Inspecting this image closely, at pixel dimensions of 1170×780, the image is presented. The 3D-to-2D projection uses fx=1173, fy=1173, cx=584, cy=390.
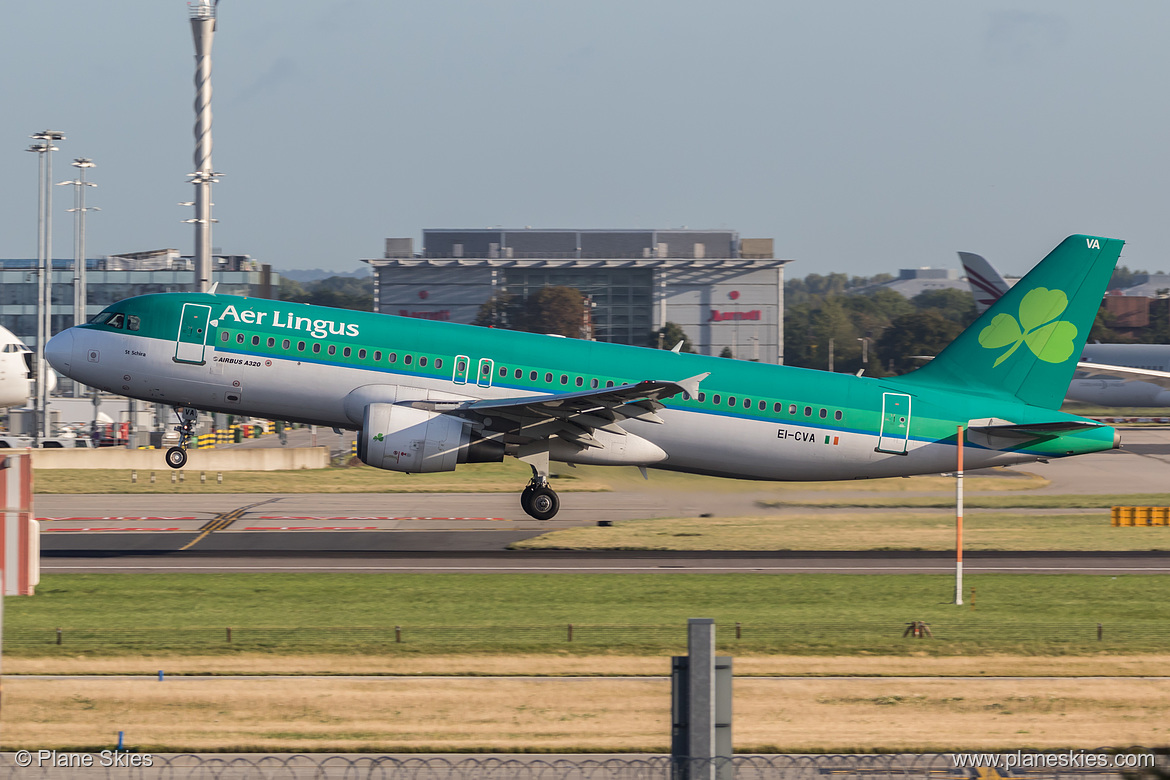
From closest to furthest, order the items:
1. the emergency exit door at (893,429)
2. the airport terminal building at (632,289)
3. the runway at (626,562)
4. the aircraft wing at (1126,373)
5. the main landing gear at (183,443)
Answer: the runway at (626,562), the main landing gear at (183,443), the emergency exit door at (893,429), the aircraft wing at (1126,373), the airport terminal building at (632,289)

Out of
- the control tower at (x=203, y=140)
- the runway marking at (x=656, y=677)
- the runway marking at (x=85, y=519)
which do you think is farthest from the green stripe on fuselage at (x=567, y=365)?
the control tower at (x=203, y=140)

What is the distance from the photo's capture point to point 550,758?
15.9 m

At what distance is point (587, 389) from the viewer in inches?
1347

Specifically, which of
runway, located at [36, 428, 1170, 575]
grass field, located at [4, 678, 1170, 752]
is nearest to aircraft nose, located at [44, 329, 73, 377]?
runway, located at [36, 428, 1170, 575]

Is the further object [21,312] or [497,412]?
[21,312]

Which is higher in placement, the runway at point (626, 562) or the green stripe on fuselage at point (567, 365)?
the green stripe on fuselage at point (567, 365)

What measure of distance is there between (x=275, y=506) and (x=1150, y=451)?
60388mm

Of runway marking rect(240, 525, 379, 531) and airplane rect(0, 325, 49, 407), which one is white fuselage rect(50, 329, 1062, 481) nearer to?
runway marking rect(240, 525, 379, 531)

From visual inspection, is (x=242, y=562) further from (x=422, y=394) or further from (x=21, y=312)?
(x=21, y=312)

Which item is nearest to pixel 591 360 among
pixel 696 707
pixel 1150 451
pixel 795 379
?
pixel 795 379

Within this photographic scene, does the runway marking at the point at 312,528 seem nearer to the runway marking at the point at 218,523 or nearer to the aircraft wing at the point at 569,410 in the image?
the runway marking at the point at 218,523

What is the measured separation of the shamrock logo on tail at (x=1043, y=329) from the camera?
36.0 metres

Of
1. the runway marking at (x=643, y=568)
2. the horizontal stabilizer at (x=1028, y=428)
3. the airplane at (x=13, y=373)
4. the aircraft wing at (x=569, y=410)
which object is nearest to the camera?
the aircraft wing at (x=569, y=410)

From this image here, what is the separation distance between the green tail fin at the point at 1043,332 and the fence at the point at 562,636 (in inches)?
490
